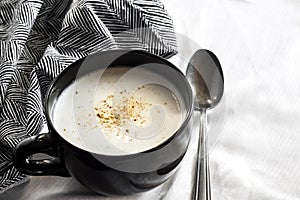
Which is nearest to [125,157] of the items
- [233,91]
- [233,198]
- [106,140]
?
[106,140]

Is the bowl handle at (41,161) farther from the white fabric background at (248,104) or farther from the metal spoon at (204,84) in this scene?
the metal spoon at (204,84)

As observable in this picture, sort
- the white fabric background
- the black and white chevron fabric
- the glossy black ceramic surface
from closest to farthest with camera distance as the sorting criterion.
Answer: the glossy black ceramic surface → the white fabric background → the black and white chevron fabric

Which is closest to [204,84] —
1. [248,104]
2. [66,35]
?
[248,104]

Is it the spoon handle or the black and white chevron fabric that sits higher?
the black and white chevron fabric

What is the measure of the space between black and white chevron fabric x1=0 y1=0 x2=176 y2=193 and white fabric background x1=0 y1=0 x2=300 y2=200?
0.07 meters

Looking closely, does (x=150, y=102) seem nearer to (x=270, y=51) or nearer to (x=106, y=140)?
(x=106, y=140)

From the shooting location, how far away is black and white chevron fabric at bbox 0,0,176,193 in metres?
0.85

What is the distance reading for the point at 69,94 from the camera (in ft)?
2.38

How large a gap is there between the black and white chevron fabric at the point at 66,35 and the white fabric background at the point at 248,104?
0.21ft

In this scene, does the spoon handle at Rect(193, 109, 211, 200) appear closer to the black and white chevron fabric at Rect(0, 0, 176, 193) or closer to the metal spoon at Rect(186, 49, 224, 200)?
the metal spoon at Rect(186, 49, 224, 200)

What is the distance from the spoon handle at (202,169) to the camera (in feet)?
2.34

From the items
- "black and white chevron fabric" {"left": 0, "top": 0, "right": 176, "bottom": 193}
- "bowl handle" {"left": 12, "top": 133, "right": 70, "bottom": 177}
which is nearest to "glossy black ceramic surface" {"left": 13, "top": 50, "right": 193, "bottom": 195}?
"bowl handle" {"left": 12, "top": 133, "right": 70, "bottom": 177}

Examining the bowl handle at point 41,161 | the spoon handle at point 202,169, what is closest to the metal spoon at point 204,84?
the spoon handle at point 202,169

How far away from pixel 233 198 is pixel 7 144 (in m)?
0.30
